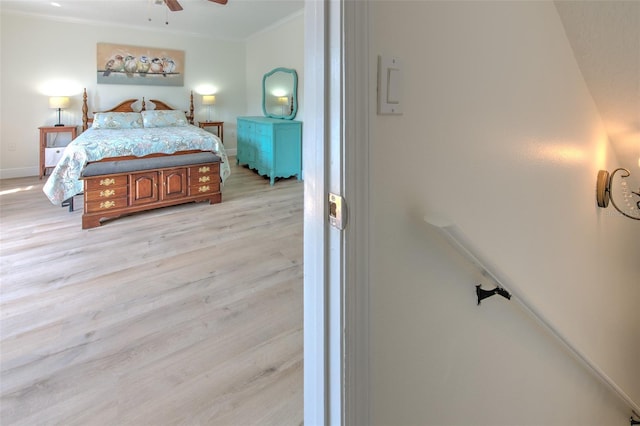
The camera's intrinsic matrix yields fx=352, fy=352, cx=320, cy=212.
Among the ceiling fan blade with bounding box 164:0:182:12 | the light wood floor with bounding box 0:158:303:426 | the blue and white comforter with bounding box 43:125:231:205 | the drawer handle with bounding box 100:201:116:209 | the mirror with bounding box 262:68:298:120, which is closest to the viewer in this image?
the light wood floor with bounding box 0:158:303:426

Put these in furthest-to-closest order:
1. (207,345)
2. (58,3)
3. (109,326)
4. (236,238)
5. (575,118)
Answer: (58,3), (236,238), (109,326), (207,345), (575,118)

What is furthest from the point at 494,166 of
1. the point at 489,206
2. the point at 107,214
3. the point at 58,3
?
the point at 58,3

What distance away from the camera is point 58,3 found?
4.68m

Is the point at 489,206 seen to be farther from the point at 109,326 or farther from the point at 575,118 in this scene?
the point at 109,326

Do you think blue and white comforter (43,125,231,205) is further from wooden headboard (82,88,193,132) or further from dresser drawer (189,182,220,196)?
wooden headboard (82,88,193,132)

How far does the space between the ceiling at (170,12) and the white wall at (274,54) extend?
→ 6.9 inches

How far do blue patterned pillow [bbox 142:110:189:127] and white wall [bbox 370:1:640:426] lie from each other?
5.47 meters

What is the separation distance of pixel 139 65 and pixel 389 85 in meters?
6.62

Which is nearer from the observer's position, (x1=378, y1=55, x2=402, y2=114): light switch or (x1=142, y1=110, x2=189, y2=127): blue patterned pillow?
(x1=378, y1=55, x2=402, y2=114): light switch

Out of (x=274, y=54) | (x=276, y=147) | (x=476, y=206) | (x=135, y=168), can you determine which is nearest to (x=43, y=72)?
(x=135, y=168)

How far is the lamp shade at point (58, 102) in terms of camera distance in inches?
207

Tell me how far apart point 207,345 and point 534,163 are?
167 cm

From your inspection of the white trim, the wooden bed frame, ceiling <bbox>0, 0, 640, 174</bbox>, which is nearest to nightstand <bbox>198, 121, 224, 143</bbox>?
the wooden bed frame

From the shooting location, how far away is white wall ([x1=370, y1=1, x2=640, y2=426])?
75 cm
